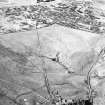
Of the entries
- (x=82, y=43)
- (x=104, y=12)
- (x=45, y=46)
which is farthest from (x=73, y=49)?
(x=104, y=12)

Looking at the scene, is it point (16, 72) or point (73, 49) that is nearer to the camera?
point (16, 72)

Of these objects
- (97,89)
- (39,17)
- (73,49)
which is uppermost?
(39,17)

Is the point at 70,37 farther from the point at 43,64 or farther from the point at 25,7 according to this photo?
the point at 25,7

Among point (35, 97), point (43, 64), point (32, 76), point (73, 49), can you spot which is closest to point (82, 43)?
point (73, 49)

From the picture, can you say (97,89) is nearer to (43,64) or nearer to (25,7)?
(43,64)

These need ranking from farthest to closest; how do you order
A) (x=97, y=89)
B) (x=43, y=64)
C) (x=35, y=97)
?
(x=43, y=64) → (x=97, y=89) → (x=35, y=97)

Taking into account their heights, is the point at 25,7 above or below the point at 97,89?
above

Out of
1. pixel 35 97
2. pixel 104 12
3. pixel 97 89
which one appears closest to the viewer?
pixel 35 97
